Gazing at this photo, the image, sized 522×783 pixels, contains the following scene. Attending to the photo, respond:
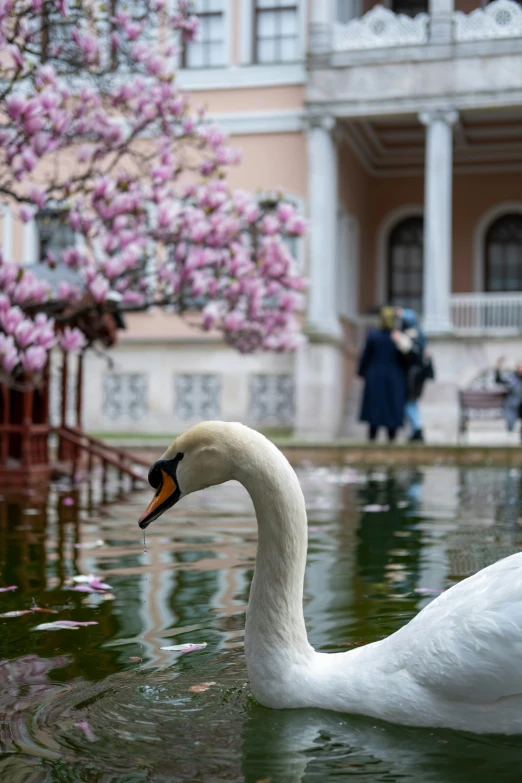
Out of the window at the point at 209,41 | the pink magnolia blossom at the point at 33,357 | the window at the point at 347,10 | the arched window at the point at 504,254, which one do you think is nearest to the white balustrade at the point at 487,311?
the arched window at the point at 504,254

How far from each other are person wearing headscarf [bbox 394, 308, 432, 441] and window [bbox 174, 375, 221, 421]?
17.9ft

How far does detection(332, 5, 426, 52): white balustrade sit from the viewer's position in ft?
70.8

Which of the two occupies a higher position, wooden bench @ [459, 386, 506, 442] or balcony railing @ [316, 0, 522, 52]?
balcony railing @ [316, 0, 522, 52]

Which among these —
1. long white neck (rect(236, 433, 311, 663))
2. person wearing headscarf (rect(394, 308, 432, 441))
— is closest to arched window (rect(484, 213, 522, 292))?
person wearing headscarf (rect(394, 308, 432, 441))

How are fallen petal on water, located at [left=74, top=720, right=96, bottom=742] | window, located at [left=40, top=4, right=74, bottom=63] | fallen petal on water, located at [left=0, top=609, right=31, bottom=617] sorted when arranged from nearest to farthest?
fallen petal on water, located at [left=74, top=720, right=96, bottom=742] < fallen petal on water, located at [left=0, top=609, right=31, bottom=617] < window, located at [left=40, top=4, right=74, bottom=63]

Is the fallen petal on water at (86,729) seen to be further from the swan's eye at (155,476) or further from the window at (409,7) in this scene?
the window at (409,7)

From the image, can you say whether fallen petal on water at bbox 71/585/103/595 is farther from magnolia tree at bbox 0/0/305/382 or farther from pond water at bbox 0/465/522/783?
magnolia tree at bbox 0/0/305/382

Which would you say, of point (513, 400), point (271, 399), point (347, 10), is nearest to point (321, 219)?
point (271, 399)

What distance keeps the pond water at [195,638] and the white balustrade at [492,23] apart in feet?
47.8

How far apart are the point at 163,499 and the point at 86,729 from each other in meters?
0.60

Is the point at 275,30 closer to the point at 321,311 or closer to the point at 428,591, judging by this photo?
the point at 321,311

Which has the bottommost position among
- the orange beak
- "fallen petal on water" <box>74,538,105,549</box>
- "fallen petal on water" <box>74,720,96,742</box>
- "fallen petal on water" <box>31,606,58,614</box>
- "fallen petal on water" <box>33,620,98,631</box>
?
"fallen petal on water" <box>74,538,105,549</box>

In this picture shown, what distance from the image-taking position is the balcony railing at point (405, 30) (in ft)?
69.8

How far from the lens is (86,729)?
291cm
